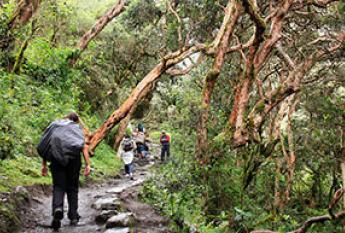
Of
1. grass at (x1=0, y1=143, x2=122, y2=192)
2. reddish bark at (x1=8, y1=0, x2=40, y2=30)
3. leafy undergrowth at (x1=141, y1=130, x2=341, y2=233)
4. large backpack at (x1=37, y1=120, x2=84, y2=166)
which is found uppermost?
reddish bark at (x1=8, y1=0, x2=40, y2=30)

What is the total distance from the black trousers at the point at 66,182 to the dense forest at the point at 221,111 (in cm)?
73

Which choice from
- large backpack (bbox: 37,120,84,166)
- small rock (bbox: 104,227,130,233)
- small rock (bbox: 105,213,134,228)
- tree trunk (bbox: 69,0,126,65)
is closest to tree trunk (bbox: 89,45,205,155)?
tree trunk (bbox: 69,0,126,65)

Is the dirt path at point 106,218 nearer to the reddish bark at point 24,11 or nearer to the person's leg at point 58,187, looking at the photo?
the person's leg at point 58,187

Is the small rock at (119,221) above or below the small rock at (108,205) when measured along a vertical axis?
above

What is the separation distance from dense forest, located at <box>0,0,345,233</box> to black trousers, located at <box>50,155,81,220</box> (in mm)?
731

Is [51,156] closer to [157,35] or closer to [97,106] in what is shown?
[97,106]

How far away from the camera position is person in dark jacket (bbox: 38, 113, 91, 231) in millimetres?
6812

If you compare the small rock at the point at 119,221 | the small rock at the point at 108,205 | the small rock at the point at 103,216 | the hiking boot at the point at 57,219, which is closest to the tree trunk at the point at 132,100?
the small rock at the point at 108,205

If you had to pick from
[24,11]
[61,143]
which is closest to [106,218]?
[61,143]

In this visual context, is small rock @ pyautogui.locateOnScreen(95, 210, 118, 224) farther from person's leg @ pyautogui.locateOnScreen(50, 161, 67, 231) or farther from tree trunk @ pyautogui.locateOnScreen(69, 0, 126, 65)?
tree trunk @ pyautogui.locateOnScreen(69, 0, 126, 65)

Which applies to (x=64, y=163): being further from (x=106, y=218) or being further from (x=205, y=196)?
(x=205, y=196)

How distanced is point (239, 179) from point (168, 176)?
1566mm

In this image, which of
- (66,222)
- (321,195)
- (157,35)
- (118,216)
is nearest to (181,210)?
(118,216)

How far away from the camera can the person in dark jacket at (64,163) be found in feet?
22.4
